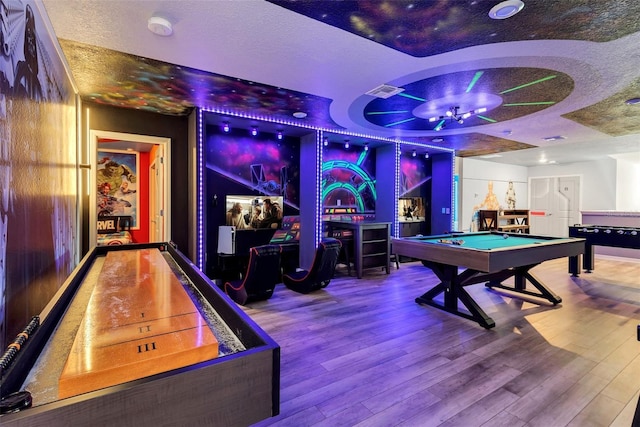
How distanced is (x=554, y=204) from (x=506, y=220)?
209 centimetres

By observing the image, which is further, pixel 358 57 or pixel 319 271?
pixel 319 271

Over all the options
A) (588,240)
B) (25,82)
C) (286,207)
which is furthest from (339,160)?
(25,82)

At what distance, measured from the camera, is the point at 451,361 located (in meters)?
2.76

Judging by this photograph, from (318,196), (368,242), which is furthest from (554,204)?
(318,196)

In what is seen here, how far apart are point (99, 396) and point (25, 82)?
190cm

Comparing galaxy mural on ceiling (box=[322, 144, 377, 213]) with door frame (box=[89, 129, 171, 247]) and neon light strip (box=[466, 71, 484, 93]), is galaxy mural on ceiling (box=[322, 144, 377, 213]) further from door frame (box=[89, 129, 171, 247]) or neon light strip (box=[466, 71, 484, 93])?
neon light strip (box=[466, 71, 484, 93])

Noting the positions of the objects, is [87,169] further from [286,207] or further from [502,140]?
[502,140]

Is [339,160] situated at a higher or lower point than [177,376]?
higher

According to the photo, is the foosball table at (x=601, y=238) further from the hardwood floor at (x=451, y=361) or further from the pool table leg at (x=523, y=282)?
the pool table leg at (x=523, y=282)

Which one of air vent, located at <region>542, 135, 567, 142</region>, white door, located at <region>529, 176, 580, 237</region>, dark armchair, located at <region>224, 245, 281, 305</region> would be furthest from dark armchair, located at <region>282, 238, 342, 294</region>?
white door, located at <region>529, 176, 580, 237</region>

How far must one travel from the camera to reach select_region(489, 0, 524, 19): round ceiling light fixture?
7.20 ft

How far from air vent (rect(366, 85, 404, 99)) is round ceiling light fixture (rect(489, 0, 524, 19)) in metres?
1.52

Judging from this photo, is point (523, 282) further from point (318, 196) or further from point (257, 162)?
point (257, 162)

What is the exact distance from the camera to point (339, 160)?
6.97m
